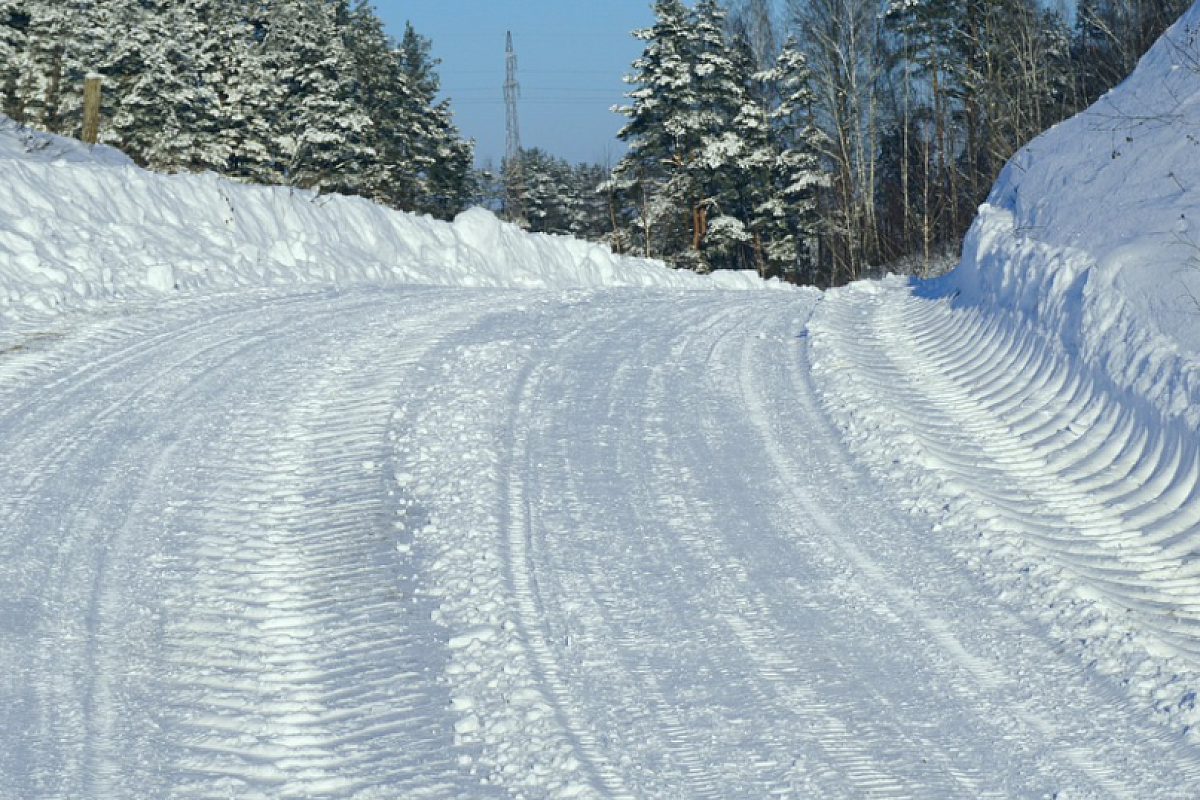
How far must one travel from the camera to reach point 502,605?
17.9 feet

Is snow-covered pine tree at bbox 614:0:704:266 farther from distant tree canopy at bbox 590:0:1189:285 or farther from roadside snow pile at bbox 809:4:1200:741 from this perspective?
roadside snow pile at bbox 809:4:1200:741

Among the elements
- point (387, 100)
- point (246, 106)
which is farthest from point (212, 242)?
point (387, 100)

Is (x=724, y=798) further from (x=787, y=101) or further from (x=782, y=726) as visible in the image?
(x=787, y=101)

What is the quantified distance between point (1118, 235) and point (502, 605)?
6.32 metres

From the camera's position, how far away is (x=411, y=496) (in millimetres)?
6918

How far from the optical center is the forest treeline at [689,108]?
3716 centimetres

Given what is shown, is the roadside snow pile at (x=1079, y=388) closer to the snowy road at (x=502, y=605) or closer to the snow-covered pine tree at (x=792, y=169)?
the snowy road at (x=502, y=605)

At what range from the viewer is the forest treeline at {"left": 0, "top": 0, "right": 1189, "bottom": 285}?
37.2m

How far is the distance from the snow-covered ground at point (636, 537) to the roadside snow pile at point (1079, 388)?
3 centimetres

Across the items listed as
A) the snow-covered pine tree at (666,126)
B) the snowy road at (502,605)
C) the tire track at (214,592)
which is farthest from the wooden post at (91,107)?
the snow-covered pine tree at (666,126)

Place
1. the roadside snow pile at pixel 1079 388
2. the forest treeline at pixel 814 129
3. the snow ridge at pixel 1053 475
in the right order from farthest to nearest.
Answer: the forest treeline at pixel 814 129, the roadside snow pile at pixel 1079 388, the snow ridge at pixel 1053 475

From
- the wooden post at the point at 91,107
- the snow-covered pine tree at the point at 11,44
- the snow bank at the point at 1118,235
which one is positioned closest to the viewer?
the snow bank at the point at 1118,235

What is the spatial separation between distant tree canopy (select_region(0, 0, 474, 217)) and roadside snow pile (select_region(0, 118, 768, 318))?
17879 mm

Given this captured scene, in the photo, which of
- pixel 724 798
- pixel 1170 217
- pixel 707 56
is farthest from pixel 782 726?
pixel 707 56
